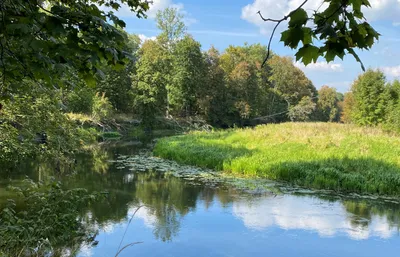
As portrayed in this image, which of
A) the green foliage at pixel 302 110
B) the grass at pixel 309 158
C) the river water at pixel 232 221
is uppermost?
the green foliage at pixel 302 110

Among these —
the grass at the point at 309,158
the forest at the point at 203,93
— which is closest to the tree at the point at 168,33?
the forest at the point at 203,93

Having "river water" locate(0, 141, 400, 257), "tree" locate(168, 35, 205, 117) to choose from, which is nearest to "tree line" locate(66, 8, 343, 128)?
"tree" locate(168, 35, 205, 117)

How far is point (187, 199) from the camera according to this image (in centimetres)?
1033

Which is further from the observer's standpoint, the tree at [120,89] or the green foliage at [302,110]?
the green foliage at [302,110]

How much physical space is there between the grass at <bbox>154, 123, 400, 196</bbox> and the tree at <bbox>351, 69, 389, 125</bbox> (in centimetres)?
1546

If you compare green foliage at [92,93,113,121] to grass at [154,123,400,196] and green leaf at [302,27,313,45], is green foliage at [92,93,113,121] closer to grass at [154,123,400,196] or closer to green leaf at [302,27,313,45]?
grass at [154,123,400,196]

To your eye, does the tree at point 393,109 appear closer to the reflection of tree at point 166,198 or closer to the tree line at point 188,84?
the tree line at point 188,84

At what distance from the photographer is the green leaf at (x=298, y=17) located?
1.73m

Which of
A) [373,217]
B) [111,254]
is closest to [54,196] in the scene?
[111,254]

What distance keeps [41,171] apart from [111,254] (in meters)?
7.53

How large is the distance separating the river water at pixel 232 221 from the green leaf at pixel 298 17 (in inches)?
182

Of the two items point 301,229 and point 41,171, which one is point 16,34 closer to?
point 301,229

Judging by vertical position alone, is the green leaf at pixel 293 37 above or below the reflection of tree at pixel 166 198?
above

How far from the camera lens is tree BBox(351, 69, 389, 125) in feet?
104
